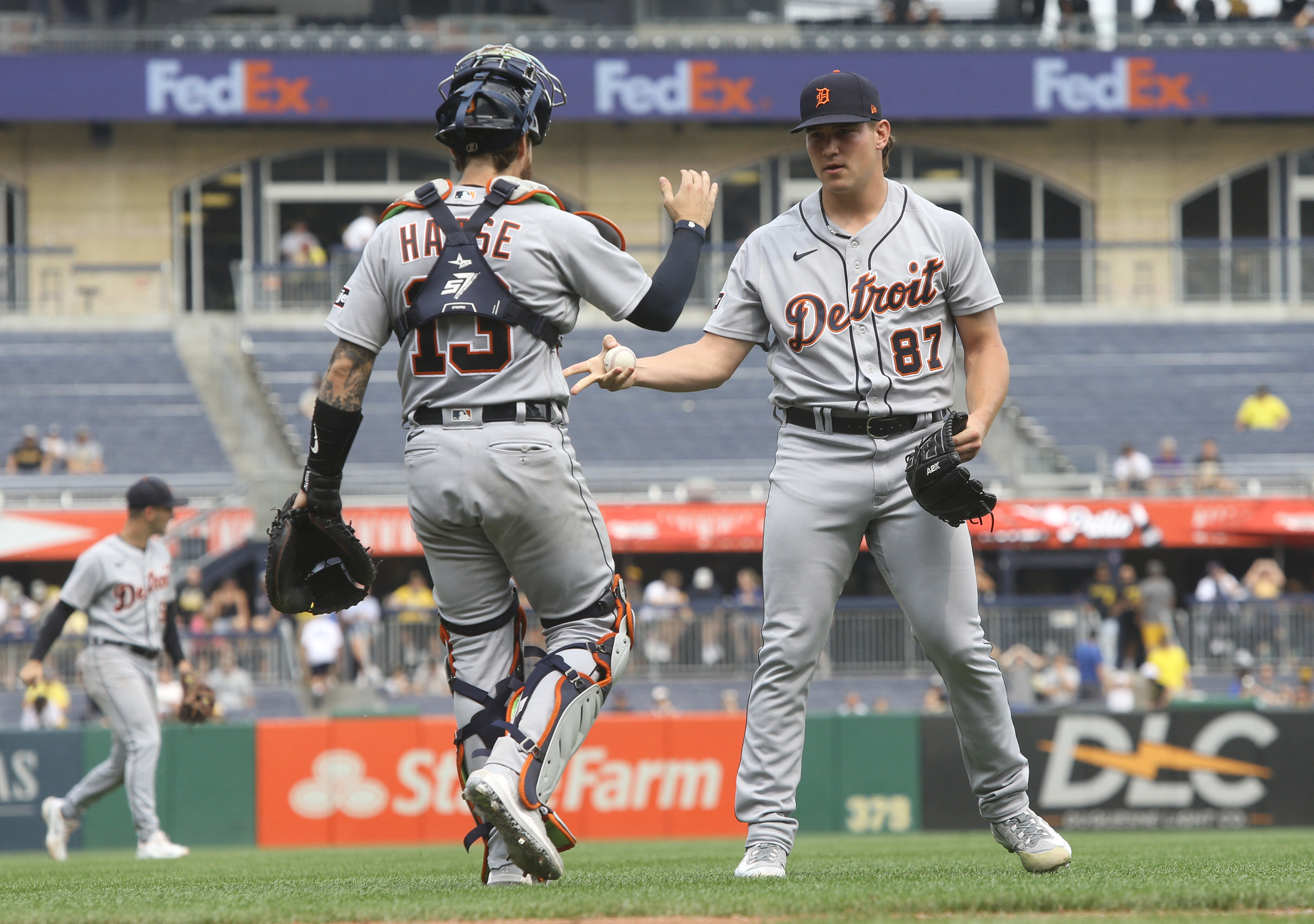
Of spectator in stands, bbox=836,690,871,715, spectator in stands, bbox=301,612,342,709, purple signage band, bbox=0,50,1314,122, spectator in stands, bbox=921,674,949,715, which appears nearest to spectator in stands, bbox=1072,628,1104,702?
spectator in stands, bbox=921,674,949,715

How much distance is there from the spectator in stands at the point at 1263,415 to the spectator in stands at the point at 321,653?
569 inches

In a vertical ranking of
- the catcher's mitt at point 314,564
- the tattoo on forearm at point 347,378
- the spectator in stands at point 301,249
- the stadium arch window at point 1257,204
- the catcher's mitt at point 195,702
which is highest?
the stadium arch window at point 1257,204

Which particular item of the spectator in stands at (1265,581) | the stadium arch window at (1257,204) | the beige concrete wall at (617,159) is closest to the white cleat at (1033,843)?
the spectator in stands at (1265,581)

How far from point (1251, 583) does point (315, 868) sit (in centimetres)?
1606

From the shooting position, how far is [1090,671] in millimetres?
16922

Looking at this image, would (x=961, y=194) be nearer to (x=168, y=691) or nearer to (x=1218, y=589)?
(x=1218, y=589)

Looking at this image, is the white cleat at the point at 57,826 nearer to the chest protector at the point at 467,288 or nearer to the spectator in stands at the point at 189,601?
the chest protector at the point at 467,288

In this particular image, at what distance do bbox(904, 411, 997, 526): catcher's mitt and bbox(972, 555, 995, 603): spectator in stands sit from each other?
14006 mm

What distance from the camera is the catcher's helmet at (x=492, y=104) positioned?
15.7 ft

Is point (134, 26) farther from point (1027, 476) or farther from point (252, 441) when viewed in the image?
point (1027, 476)

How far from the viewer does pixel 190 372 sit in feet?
88.3

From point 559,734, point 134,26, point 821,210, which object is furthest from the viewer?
point 134,26

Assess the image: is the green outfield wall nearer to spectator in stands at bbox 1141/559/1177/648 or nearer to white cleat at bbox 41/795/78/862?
white cleat at bbox 41/795/78/862

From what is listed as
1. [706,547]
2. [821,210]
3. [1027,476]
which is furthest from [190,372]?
[821,210]
